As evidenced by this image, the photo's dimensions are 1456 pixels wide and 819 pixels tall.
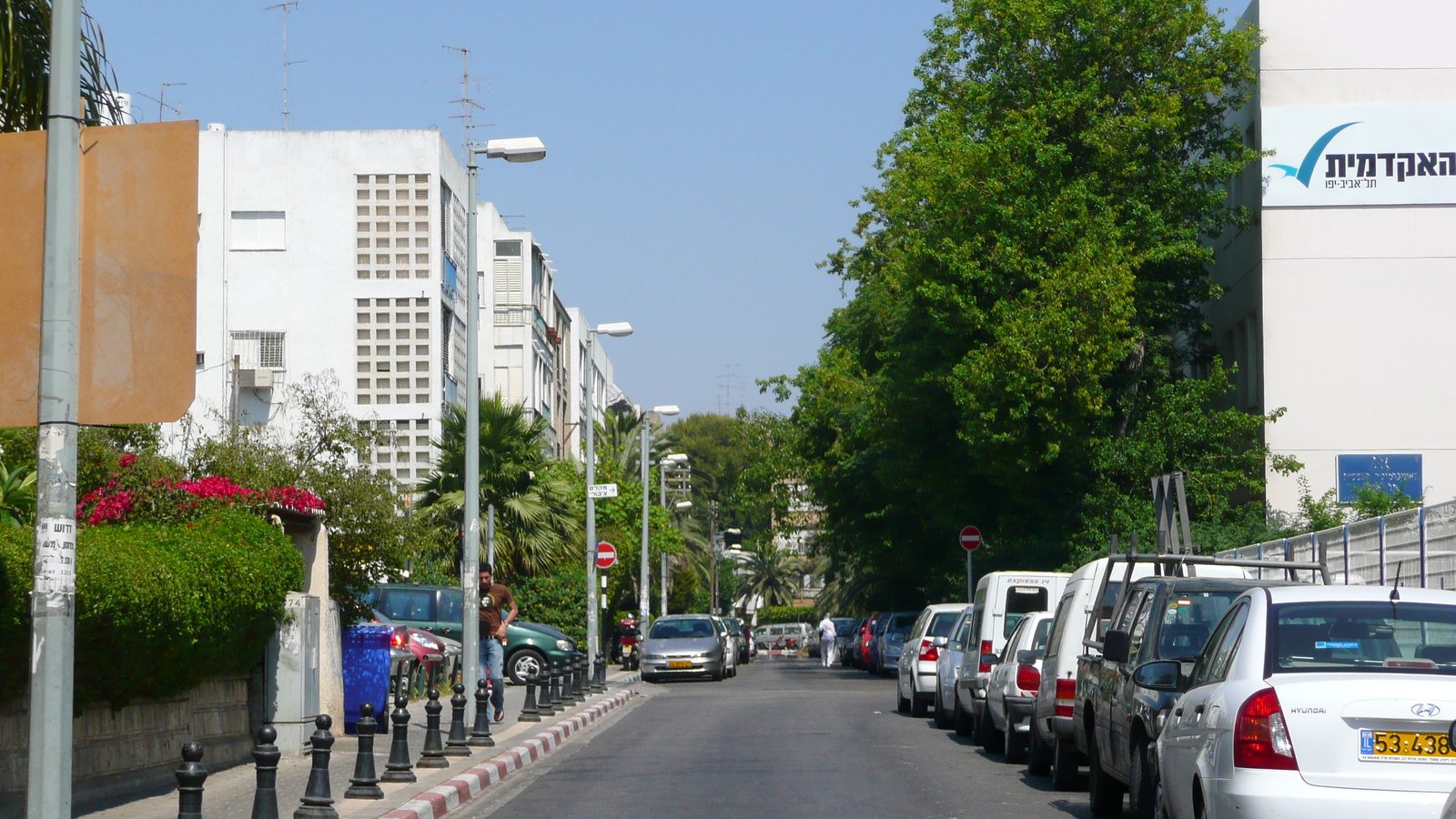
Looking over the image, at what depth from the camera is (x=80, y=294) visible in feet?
20.7

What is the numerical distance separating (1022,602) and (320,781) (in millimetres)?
12517

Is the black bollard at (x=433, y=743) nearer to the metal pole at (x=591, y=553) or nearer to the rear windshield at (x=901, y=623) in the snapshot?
the metal pole at (x=591, y=553)

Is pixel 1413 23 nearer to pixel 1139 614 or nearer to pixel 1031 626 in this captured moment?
pixel 1031 626

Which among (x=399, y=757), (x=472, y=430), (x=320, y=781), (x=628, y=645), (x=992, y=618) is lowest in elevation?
(x=628, y=645)

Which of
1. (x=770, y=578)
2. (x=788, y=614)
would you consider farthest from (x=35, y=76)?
(x=770, y=578)

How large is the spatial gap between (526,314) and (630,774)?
4345 cm

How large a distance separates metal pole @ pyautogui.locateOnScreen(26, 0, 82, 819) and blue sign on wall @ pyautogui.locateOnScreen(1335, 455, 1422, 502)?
2777cm

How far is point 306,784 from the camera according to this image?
40.8ft

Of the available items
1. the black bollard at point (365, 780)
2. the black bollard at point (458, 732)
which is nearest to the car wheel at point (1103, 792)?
the black bollard at point (365, 780)

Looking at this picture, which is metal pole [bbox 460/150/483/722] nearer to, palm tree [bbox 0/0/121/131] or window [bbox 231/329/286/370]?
palm tree [bbox 0/0/121/131]

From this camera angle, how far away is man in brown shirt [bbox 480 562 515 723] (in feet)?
61.8

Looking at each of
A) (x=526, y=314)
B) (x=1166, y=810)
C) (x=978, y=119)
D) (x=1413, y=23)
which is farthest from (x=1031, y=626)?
(x=526, y=314)

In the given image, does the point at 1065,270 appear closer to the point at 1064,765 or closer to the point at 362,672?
the point at 362,672

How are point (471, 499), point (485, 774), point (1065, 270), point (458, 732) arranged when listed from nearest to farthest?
point (485, 774) → point (458, 732) → point (471, 499) → point (1065, 270)
